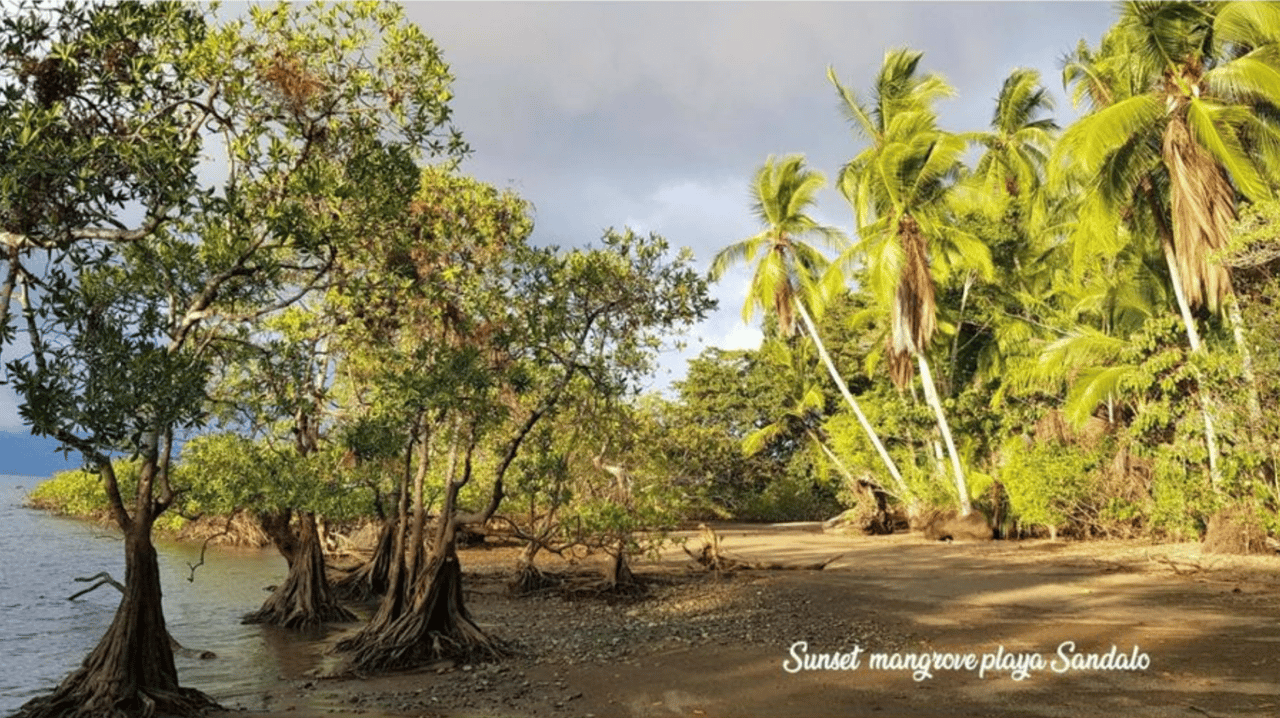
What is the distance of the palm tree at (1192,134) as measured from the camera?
696 inches

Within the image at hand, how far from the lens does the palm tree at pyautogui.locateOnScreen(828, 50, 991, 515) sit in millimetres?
26766

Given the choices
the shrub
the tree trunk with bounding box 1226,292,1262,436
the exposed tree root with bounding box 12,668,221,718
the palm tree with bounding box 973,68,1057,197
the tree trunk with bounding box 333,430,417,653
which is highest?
the palm tree with bounding box 973,68,1057,197

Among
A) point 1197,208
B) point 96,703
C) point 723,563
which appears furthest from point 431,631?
point 1197,208

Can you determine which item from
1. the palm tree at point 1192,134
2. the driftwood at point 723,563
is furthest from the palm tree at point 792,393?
the palm tree at point 1192,134

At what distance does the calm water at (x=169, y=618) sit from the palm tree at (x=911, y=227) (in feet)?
64.8

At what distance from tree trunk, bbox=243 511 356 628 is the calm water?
39cm

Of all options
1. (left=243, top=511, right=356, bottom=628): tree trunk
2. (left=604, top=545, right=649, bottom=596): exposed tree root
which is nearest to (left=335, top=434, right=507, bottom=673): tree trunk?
(left=243, top=511, right=356, bottom=628): tree trunk

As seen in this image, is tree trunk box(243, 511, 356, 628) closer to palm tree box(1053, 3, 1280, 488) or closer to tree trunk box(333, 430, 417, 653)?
tree trunk box(333, 430, 417, 653)

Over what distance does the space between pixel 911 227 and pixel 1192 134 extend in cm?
957

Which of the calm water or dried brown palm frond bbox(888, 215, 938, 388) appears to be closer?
the calm water

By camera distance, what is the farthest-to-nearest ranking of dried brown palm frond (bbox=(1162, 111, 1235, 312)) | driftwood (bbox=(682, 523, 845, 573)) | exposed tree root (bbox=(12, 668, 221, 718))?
driftwood (bbox=(682, 523, 845, 573))
dried brown palm frond (bbox=(1162, 111, 1235, 312))
exposed tree root (bbox=(12, 668, 221, 718))

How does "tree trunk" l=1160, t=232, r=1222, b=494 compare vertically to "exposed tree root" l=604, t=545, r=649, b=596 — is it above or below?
above

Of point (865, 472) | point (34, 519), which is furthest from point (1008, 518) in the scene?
point (34, 519)

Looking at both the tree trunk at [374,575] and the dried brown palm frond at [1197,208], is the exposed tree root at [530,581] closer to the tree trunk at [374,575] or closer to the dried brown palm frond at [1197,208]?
the tree trunk at [374,575]
